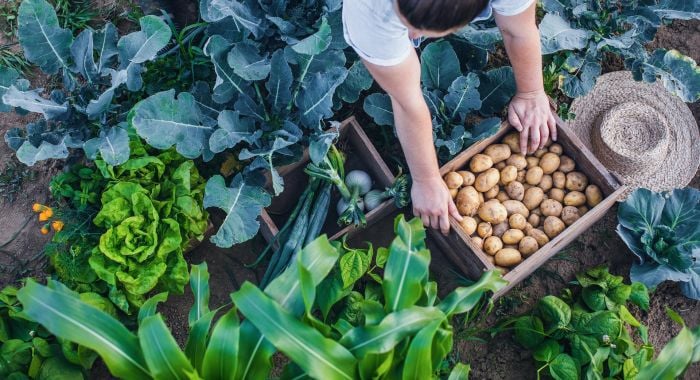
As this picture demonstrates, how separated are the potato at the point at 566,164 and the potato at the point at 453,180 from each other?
449 millimetres

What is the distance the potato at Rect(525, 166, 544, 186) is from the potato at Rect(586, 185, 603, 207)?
20 centimetres

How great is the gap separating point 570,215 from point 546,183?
175mm

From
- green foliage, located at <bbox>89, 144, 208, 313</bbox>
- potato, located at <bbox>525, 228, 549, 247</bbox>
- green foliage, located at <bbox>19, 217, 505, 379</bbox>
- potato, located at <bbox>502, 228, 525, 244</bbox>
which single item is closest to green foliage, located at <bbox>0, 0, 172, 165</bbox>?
green foliage, located at <bbox>89, 144, 208, 313</bbox>

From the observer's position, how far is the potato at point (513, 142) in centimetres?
266

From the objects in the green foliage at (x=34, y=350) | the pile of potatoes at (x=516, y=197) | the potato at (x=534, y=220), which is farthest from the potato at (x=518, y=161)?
the green foliage at (x=34, y=350)

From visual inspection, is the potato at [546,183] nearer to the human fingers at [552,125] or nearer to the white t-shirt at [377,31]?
the human fingers at [552,125]

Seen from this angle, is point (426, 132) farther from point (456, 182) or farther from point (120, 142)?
point (120, 142)

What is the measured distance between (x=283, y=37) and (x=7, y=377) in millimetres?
1771

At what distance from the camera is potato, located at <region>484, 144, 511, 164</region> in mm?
2637

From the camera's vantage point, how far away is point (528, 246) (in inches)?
98.9

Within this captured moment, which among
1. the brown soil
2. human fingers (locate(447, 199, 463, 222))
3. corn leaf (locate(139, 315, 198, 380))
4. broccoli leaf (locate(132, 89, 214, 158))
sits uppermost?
broccoli leaf (locate(132, 89, 214, 158))

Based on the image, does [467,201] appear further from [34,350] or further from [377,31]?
[34,350]

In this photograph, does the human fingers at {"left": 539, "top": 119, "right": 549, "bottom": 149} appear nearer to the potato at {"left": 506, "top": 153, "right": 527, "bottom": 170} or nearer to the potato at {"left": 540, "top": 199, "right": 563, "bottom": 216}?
the potato at {"left": 506, "top": 153, "right": 527, "bottom": 170}

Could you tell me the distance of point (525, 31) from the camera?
2.22m
